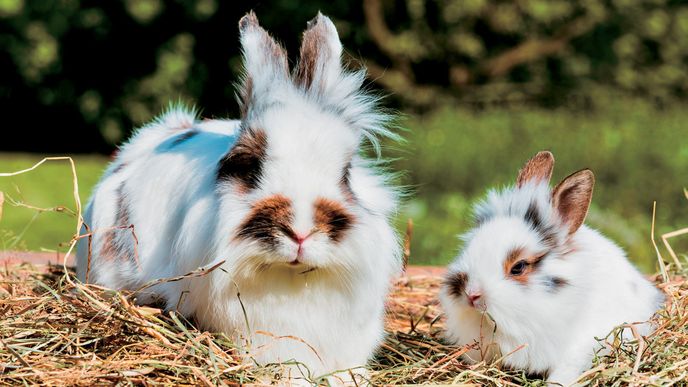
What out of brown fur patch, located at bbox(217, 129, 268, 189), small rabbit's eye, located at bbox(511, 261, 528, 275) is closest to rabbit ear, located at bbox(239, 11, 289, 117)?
brown fur patch, located at bbox(217, 129, 268, 189)

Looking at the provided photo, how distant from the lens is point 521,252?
3.49m

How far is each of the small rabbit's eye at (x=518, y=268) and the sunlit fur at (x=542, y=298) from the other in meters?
0.04

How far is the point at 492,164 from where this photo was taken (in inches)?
401

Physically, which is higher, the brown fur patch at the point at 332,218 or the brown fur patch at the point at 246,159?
the brown fur patch at the point at 246,159

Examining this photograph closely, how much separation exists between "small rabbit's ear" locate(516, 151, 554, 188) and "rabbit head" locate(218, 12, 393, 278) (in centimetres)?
63

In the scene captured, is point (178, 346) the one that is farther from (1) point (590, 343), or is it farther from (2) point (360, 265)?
(1) point (590, 343)

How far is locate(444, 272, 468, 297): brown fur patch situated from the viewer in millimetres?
3500

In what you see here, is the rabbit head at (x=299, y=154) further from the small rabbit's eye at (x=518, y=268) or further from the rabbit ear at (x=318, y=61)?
the small rabbit's eye at (x=518, y=268)

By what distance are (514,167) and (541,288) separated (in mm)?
6702

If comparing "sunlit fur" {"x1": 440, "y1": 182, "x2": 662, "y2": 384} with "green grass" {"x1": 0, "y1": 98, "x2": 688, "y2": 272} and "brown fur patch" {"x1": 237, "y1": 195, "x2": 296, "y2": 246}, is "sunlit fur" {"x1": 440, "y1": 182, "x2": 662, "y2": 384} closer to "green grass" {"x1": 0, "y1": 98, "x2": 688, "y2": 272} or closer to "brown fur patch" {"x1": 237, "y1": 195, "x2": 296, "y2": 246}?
"brown fur patch" {"x1": 237, "y1": 195, "x2": 296, "y2": 246}

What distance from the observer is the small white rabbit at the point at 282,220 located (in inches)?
120

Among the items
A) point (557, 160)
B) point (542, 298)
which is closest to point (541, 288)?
point (542, 298)

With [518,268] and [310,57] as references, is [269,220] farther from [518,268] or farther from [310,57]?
[518,268]

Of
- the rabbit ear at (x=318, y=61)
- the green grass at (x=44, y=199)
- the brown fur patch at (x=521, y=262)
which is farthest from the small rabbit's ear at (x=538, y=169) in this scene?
the green grass at (x=44, y=199)
